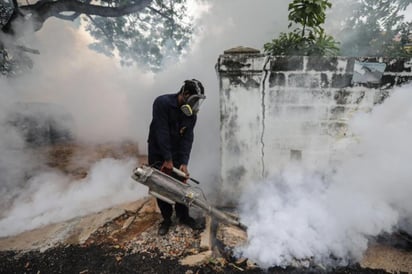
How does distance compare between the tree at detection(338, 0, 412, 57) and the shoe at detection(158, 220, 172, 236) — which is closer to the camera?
the shoe at detection(158, 220, 172, 236)

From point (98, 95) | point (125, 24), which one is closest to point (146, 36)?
point (125, 24)

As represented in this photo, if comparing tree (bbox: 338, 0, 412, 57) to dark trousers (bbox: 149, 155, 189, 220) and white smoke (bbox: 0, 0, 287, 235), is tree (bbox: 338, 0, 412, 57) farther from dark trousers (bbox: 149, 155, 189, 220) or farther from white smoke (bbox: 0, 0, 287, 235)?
dark trousers (bbox: 149, 155, 189, 220)

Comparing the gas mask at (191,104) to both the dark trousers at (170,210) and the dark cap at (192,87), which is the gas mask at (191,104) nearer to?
the dark cap at (192,87)

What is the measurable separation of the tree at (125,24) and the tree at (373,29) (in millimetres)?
7429

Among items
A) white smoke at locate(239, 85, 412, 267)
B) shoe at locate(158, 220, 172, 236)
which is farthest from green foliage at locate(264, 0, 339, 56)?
shoe at locate(158, 220, 172, 236)

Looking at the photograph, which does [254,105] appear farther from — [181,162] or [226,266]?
[226,266]

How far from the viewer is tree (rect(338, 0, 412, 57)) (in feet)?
32.0

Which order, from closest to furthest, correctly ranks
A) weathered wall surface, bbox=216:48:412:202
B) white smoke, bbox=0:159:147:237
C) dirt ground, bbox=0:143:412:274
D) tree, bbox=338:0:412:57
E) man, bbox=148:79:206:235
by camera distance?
dirt ground, bbox=0:143:412:274 < man, bbox=148:79:206:235 < weathered wall surface, bbox=216:48:412:202 < white smoke, bbox=0:159:147:237 < tree, bbox=338:0:412:57

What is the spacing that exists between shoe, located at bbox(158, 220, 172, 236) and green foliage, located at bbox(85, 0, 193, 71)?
9.36m

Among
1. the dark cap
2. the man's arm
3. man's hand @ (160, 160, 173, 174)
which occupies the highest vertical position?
the dark cap

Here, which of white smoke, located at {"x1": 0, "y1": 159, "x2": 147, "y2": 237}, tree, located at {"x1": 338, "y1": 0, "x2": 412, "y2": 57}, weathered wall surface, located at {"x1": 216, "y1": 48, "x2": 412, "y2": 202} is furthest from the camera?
tree, located at {"x1": 338, "y1": 0, "x2": 412, "y2": 57}

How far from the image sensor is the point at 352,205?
3250 mm

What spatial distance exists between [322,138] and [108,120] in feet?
34.4

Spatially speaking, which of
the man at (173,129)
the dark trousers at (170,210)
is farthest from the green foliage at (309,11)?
the dark trousers at (170,210)
